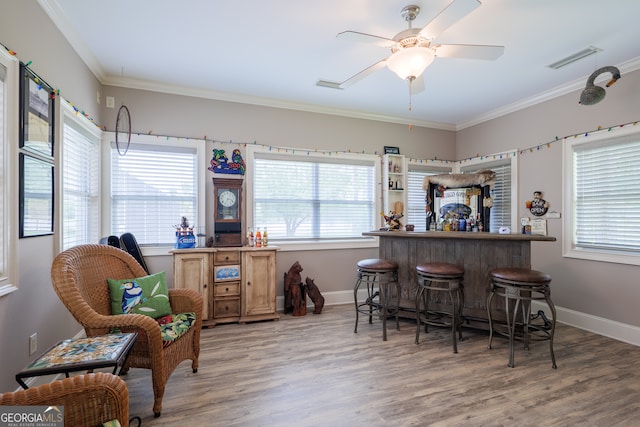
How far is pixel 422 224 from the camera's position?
16.4ft

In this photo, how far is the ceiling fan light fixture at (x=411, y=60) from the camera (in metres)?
2.12

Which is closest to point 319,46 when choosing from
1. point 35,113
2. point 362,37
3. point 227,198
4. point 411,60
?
point 362,37

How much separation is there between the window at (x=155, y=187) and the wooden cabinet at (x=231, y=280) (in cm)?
51

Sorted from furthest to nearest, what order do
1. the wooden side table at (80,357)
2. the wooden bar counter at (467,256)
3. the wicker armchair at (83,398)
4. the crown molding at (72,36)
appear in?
the wooden bar counter at (467,256)
the crown molding at (72,36)
the wooden side table at (80,357)
the wicker armchair at (83,398)

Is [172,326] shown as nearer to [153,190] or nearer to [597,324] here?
[153,190]

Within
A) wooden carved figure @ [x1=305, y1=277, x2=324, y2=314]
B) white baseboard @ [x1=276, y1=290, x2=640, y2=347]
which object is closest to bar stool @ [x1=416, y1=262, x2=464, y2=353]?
wooden carved figure @ [x1=305, y1=277, x2=324, y2=314]

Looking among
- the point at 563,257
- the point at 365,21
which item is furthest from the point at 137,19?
the point at 563,257

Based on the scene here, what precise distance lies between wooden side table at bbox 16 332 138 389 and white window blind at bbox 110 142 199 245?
2185 mm

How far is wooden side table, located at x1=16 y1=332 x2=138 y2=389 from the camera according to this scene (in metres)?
1.28

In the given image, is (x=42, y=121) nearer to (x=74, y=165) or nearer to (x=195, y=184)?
(x=74, y=165)

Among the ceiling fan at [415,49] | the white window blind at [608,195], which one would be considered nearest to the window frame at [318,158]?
the ceiling fan at [415,49]

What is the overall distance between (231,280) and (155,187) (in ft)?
4.63

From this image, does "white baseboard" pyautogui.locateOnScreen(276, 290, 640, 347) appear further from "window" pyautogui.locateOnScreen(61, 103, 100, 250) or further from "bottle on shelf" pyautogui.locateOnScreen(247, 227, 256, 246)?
"window" pyautogui.locateOnScreen(61, 103, 100, 250)

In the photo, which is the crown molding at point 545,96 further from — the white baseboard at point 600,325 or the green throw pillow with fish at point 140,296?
the green throw pillow with fish at point 140,296
